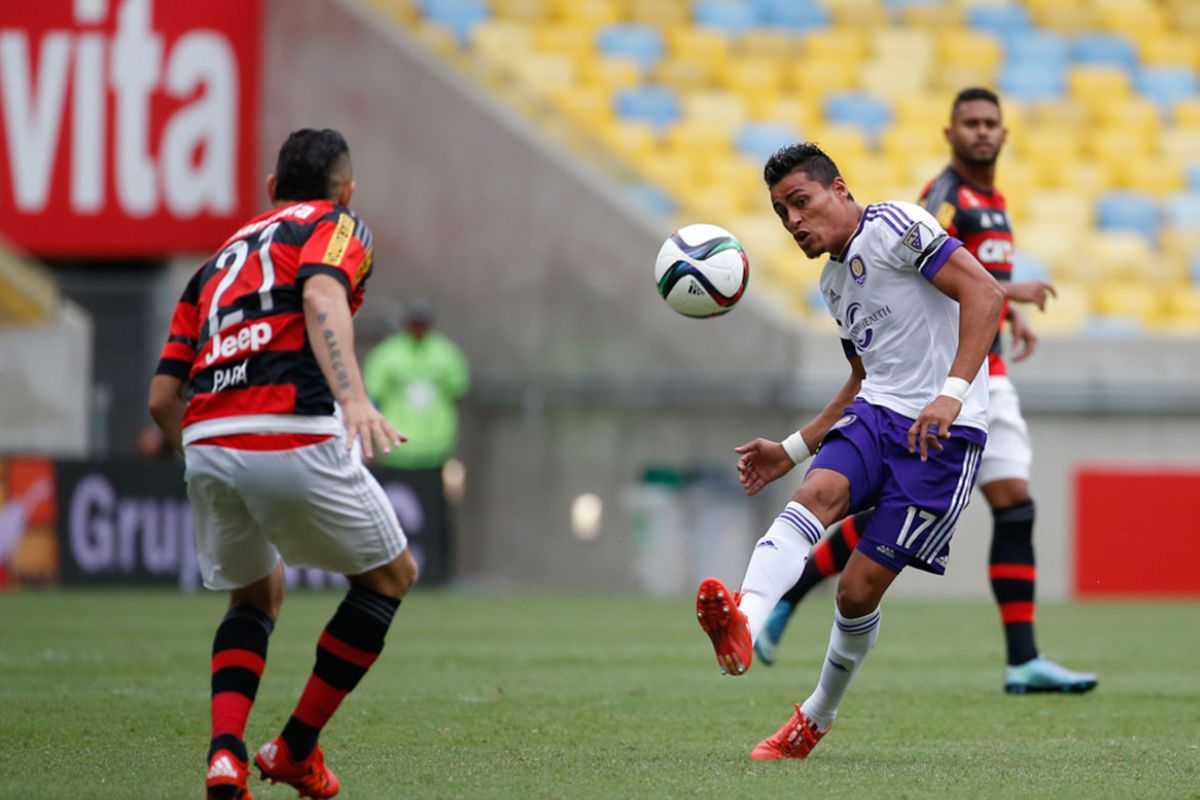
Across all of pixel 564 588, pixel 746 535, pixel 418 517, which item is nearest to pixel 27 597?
pixel 418 517

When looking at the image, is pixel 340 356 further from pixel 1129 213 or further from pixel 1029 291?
pixel 1129 213

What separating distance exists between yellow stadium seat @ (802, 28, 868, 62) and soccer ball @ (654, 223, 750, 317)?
14364 millimetres

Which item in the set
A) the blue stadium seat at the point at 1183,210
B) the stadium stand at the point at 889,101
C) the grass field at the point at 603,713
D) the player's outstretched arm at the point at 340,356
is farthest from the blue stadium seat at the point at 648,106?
the player's outstretched arm at the point at 340,356

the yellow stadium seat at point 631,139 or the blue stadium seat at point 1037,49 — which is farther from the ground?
the blue stadium seat at point 1037,49

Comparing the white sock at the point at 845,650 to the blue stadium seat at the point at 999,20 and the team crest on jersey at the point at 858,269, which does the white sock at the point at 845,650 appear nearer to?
the team crest on jersey at the point at 858,269

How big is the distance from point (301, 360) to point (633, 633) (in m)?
6.66

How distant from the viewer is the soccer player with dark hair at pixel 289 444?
16.6 feet

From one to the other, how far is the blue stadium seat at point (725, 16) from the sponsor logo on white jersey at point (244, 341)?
Answer: 15.8 metres

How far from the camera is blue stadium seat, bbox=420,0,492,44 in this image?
19.4 meters

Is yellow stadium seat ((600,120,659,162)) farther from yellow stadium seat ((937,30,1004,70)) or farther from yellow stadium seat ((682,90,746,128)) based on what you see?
yellow stadium seat ((937,30,1004,70))

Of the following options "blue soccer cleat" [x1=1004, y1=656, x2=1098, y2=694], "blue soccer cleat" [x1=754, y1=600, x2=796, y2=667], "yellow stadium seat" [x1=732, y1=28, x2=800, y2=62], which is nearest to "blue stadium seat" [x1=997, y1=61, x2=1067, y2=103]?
"yellow stadium seat" [x1=732, y1=28, x2=800, y2=62]

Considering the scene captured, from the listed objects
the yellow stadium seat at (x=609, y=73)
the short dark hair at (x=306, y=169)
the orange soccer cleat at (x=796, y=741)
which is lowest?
the orange soccer cleat at (x=796, y=741)

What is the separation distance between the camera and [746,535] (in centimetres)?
1612

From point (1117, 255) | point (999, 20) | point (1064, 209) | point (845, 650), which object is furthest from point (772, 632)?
point (999, 20)
